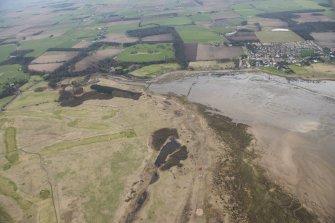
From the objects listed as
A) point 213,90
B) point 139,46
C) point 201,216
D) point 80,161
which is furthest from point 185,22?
point 201,216

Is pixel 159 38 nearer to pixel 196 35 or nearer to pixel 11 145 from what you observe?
pixel 196 35

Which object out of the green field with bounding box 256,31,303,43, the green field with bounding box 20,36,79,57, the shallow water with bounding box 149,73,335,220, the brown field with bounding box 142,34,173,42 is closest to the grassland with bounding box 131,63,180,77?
Result: the shallow water with bounding box 149,73,335,220

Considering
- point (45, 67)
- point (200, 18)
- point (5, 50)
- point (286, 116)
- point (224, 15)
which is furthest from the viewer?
point (224, 15)

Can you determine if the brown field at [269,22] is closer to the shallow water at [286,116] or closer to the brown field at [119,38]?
the brown field at [119,38]

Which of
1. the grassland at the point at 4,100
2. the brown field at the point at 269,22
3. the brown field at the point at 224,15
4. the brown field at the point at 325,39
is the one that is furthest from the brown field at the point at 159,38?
the grassland at the point at 4,100

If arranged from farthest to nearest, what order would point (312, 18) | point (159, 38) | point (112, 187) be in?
1. point (312, 18)
2. point (159, 38)
3. point (112, 187)

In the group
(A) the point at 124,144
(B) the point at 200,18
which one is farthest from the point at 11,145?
(B) the point at 200,18
